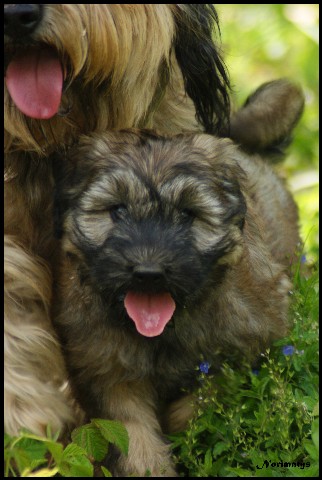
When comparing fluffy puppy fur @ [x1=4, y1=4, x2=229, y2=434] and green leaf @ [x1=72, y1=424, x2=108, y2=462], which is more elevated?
fluffy puppy fur @ [x1=4, y1=4, x2=229, y2=434]

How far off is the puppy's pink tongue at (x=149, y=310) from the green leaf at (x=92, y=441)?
302 mm

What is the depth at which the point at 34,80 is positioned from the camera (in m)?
2.81

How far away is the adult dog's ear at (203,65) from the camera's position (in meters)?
3.11

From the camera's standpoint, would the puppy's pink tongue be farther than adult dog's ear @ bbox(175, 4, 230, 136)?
No

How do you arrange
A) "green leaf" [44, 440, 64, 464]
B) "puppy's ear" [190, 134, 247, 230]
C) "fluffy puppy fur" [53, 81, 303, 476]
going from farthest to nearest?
"puppy's ear" [190, 134, 247, 230] → "fluffy puppy fur" [53, 81, 303, 476] → "green leaf" [44, 440, 64, 464]

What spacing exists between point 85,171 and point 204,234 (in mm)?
379

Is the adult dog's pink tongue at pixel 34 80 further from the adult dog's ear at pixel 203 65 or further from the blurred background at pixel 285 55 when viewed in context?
the blurred background at pixel 285 55

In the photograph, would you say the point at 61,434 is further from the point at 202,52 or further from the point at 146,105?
the point at 202,52

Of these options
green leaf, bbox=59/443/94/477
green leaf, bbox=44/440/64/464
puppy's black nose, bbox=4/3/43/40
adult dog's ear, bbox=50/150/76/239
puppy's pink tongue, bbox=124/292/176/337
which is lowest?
green leaf, bbox=59/443/94/477

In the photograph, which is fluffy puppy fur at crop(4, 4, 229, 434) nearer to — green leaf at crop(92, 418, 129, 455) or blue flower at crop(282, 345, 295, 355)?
green leaf at crop(92, 418, 129, 455)

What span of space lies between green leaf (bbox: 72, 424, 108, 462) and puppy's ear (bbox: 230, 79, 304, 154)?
4.91 ft

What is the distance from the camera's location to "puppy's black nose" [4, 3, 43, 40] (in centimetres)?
261

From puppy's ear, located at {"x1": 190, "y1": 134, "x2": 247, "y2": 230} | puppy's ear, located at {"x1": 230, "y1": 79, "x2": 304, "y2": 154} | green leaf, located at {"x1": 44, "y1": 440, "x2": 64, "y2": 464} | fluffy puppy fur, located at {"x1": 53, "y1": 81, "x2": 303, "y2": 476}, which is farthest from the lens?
puppy's ear, located at {"x1": 230, "y1": 79, "x2": 304, "y2": 154}

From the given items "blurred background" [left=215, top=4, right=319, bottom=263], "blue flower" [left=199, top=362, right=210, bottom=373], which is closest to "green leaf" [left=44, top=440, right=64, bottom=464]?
"blue flower" [left=199, top=362, right=210, bottom=373]
